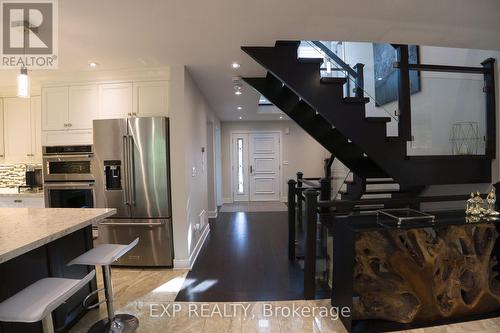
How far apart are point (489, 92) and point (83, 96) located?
15.5 feet

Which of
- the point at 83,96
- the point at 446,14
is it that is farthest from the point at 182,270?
the point at 446,14

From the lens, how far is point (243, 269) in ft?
9.29

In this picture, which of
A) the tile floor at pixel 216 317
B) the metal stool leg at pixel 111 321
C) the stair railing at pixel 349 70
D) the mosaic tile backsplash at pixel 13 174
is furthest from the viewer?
the mosaic tile backsplash at pixel 13 174

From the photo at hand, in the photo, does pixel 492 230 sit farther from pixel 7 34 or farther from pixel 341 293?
pixel 7 34

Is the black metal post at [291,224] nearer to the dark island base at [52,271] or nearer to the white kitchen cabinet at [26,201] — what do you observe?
the dark island base at [52,271]

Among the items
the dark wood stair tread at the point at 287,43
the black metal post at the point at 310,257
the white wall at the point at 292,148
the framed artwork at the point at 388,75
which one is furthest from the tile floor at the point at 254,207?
the dark wood stair tread at the point at 287,43

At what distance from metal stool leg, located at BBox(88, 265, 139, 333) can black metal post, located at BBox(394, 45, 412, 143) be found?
2.99 meters

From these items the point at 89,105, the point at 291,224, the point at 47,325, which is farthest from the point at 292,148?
the point at 47,325

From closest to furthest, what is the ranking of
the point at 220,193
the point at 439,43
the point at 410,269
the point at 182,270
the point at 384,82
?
the point at 410,269, the point at 439,43, the point at 384,82, the point at 182,270, the point at 220,193

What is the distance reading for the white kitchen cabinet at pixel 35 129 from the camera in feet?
11.3

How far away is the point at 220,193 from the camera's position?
22.2ft

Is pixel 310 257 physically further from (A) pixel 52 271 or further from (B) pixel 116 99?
(B) pixel 116 99

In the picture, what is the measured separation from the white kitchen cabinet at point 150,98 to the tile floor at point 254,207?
3584mm

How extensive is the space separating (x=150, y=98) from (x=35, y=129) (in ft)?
6.79
